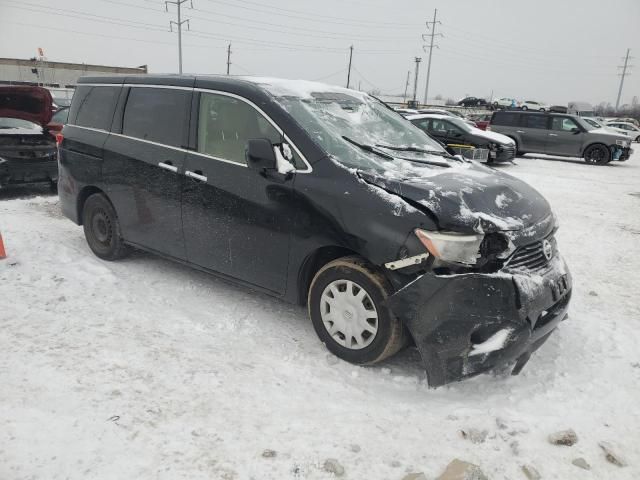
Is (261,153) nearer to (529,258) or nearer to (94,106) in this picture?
(529,258)

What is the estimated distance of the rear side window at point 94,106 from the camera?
15.4ft

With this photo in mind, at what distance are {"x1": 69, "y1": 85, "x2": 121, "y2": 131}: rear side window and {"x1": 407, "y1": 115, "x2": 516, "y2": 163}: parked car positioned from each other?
34.2ft

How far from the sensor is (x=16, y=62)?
59.9 m

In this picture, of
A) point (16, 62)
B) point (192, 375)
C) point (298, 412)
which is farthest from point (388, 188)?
point (16, 62)

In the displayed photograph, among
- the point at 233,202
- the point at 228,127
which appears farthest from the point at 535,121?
the point at 233,202

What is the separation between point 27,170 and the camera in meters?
7.30

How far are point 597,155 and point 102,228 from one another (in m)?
16.6

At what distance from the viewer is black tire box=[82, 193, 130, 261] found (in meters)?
4.73

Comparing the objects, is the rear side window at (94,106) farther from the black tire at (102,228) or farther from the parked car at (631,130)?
the parked car at (631,130)

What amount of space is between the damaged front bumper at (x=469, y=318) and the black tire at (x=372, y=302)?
139 mm

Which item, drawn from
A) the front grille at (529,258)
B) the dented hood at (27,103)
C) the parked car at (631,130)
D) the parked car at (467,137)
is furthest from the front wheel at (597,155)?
the dented hood at (27,103)

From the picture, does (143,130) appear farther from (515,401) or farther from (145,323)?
(515,401)

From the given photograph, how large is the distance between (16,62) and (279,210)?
2810 inches

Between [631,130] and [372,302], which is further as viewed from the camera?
[631,130]
